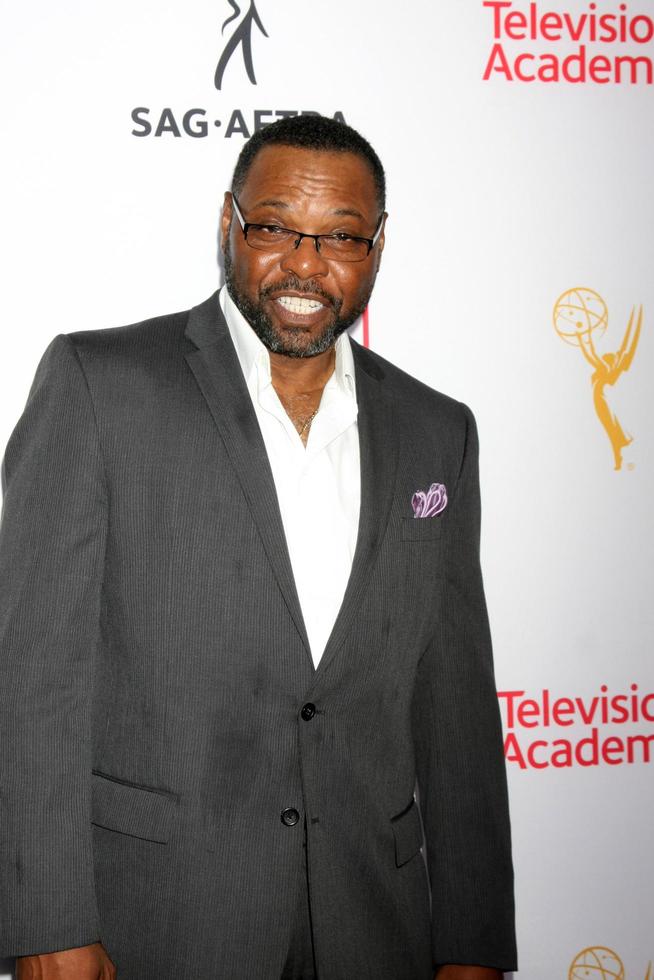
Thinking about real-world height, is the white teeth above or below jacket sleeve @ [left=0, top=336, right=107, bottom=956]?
above

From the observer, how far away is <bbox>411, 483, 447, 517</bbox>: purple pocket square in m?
1.88

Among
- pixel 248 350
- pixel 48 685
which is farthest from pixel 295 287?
pixel 48 685

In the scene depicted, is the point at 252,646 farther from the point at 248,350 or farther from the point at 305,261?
the point at 305,261

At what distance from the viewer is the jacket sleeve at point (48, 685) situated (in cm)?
151

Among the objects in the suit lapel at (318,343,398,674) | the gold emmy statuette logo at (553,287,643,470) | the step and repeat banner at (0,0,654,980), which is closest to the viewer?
the suit lapel at (318,343,398,674)

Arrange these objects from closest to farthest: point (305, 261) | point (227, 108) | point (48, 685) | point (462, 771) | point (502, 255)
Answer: point (48, 685), point (305, 261), point (462, 771), point (227, 108), point (502, 255)

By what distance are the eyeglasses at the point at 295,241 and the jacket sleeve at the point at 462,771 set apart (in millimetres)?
475

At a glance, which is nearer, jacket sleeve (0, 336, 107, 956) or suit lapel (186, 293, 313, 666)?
jacket sleeve (0, 336, 107, 956)

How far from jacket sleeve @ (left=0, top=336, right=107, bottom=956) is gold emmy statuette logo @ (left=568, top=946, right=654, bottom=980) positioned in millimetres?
1508

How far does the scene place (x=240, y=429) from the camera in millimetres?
1696

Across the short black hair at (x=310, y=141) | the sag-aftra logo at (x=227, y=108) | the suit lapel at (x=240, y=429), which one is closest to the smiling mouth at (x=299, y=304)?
the suit lapel at (x=240, y=429)

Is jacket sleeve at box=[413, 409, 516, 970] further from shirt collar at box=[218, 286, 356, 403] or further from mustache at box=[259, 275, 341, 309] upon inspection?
mustache at box=[259, 275, 341, 309]

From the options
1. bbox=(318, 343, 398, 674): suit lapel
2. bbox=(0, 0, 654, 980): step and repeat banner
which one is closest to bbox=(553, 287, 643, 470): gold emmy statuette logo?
bbox=(0, 0, 654, 980): step and repeat banner

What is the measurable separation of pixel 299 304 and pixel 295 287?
4 centimetres
